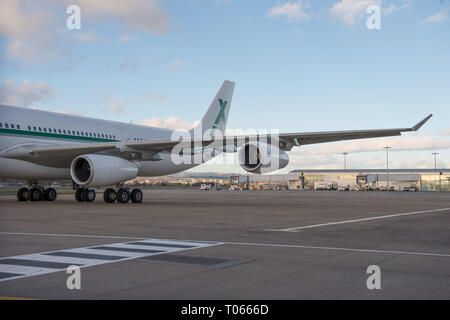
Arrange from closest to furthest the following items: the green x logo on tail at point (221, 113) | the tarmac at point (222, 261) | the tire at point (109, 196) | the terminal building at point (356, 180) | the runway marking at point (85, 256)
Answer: the tarmac at point (222, 261)
the runway marking at point (85, 256)
the tire at point (109, 196)
the green x logo on tail at point (221, 113)
the terminal building at point (356, 180)

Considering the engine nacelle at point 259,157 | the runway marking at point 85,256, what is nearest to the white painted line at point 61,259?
the runway marking at point 85,256

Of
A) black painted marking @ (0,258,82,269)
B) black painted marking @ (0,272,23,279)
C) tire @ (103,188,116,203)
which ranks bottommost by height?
black painted marking @ (0,258,82,269)

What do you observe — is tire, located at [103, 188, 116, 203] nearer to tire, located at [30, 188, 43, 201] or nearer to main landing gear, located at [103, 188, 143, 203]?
main landing gear, located at [103, 188, 143, 203]

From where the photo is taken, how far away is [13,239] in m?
9.50

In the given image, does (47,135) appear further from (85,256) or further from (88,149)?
(85,256)

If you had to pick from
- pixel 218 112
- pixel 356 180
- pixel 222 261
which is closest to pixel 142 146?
pixel 218 112

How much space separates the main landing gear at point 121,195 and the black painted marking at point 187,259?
1746cm

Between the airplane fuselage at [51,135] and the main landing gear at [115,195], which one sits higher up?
the airplane fuselage at [51,135]

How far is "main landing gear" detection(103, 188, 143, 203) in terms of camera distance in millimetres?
24536

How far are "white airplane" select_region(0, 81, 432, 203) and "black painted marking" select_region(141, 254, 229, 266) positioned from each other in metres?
14.6

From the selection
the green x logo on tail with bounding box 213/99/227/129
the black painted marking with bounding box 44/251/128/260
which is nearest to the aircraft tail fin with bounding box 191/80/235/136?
the green x logo on tail with bounding box 213/99/227/129

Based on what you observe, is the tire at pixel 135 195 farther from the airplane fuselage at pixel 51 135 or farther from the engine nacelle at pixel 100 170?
the engine nacelle at pixel 100 170

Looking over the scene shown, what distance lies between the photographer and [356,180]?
10788 cm

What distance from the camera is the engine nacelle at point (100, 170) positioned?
70.4ft
